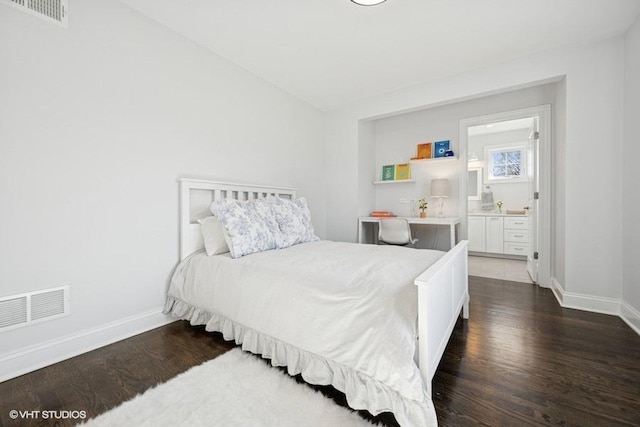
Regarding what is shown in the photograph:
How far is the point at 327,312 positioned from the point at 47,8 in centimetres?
246

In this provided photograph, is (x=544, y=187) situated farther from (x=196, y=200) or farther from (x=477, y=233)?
(x=196, y=200)

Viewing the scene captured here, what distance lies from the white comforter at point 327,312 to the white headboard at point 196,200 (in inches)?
7.8

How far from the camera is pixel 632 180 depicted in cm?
216

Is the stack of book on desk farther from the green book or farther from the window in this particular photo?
the window

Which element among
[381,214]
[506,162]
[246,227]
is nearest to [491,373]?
[246,227]

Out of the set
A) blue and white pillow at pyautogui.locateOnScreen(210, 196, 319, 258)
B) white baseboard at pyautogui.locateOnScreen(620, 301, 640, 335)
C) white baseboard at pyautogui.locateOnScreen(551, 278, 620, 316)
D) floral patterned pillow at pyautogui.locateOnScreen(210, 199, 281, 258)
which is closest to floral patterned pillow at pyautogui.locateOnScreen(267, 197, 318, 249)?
blue and white pillow at pyautogui.locateOnScreen(210, 196, 319, 258)

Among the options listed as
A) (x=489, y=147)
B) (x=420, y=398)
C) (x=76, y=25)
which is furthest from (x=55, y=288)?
(x=489, y=147)

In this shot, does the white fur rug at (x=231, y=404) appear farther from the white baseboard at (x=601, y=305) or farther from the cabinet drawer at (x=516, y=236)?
the cabinet drawer at (x=516, y=236)

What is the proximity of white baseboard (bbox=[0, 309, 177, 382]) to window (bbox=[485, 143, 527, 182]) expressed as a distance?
6.05 m

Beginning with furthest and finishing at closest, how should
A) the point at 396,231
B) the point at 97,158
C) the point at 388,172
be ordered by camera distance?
1. the point at 388,172
2. the point at 396,231
3. the point at 97,158

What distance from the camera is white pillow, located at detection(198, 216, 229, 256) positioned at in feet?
7.14

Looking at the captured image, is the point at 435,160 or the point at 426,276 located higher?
the point at 435,160

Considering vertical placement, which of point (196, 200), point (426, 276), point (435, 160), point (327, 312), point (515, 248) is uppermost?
point (435, 160)

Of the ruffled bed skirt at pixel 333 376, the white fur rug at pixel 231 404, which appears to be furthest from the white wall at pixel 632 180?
the white fur rug at pixel 231 404
